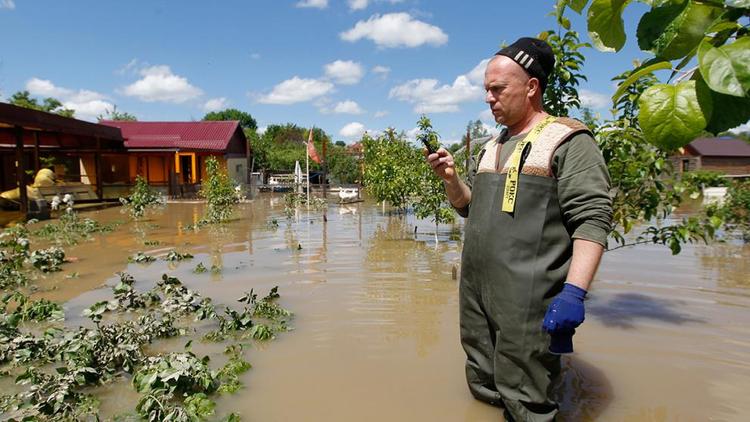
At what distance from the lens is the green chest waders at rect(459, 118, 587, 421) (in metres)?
2.34

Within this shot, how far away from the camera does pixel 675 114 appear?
0.73 m

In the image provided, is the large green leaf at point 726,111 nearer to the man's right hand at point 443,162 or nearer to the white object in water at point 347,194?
the man's right hand at point 443,162

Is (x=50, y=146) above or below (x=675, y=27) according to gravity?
above

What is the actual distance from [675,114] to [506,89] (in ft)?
5.79

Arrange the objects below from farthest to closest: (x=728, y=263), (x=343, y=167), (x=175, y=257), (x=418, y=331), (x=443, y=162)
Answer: (x=343, y=167)
(x=175, y=257)
(x=728, y=263)
(x=418, y=331)
(x=443, y=162)


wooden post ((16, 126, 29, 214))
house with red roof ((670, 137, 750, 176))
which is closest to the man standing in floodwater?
wooden post ((16, 126, 29, 214))

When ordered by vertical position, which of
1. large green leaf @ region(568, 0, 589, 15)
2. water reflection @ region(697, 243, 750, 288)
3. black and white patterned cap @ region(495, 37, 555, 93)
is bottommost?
water reflection @ region(697, 243, 750, 288)

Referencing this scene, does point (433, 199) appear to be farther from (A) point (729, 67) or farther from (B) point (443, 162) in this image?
(A) point (729, 67)

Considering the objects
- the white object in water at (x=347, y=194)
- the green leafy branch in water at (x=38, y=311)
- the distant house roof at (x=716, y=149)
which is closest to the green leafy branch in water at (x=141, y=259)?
the green leafy branch in water at (x=38, y=311)

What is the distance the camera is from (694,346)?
4.95 meters

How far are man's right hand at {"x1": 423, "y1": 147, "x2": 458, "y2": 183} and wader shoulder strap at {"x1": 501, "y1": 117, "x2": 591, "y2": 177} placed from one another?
0.42 meters

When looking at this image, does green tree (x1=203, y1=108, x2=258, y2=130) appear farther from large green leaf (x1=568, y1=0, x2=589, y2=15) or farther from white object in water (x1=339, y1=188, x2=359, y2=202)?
large green leaf (x1=568, y1=0, x2=589, y2=15)

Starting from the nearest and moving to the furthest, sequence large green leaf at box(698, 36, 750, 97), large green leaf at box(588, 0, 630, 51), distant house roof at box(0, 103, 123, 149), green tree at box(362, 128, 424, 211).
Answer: large green leaf at box(698, 36, 750, 97) → large green leaf at box(588, 0, 630, 51) → green tree at box(362, 128, 424, 211) → distant house roof at box(0, 103, 123, 149)

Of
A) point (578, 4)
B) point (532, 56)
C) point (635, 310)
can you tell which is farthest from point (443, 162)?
point (635, 310)
